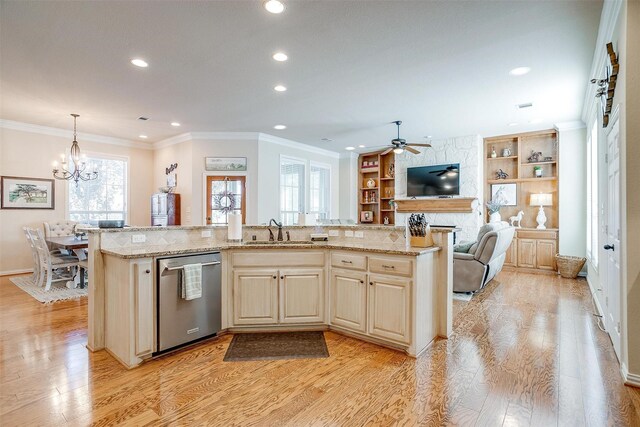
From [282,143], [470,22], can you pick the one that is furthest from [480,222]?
[470,22]

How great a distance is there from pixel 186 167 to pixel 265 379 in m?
5.67

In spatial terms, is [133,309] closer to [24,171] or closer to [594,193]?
[24,171]

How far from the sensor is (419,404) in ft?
6.88

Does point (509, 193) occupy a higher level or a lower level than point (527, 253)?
higher

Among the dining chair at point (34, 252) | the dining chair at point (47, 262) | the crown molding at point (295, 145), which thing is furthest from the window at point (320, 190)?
the dining chair at point (34, 252)

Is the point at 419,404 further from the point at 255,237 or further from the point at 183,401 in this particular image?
the point at 255,237

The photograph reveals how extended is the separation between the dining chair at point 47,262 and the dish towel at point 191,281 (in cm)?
346

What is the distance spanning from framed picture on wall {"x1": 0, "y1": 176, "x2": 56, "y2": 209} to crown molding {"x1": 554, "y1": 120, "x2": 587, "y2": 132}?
991 centimetres

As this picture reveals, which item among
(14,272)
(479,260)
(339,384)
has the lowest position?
(339,384)

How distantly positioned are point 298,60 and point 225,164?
3.84 metres

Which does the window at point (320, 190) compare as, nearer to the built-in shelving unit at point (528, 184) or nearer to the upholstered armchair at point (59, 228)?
the built-in shelving unit at point (528, 184)

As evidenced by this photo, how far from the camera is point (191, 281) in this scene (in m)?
2.86

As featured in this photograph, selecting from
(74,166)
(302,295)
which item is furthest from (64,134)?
(302,295)

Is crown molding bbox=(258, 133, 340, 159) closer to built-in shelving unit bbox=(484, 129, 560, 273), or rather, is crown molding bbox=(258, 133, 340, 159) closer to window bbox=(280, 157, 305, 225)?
window bbox=(280, 157, 305, 225)
